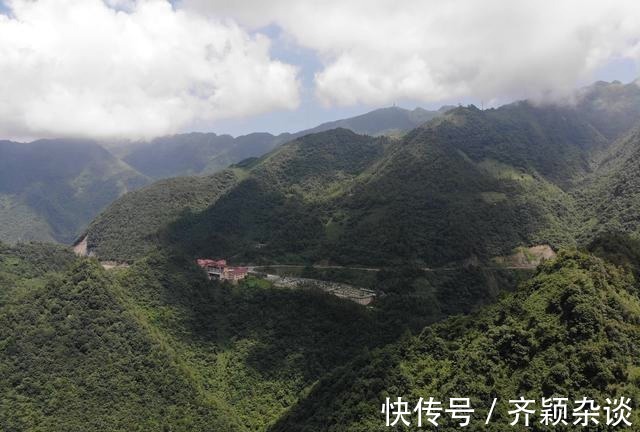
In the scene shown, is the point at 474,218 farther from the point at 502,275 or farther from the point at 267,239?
the point at 267,239

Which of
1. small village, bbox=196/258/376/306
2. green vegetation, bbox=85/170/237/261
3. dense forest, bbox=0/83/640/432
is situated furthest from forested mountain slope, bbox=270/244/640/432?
green vegetation, bbox=85/170/237/261

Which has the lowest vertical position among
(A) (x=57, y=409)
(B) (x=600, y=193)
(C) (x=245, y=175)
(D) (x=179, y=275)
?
(A) (x=57, y=409)

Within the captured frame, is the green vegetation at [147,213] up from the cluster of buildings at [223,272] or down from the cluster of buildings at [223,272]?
up

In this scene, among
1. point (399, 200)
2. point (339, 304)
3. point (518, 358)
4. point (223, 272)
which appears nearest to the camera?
point (518, 358)

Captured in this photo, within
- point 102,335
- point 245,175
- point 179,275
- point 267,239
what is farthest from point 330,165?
point 102,335

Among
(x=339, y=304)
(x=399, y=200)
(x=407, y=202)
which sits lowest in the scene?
(x=339, y=304)

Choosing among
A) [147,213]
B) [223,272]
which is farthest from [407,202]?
[147,213]

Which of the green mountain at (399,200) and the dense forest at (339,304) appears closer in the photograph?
the dense forest at (339,304)

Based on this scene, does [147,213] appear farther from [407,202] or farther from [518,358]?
[518,358]

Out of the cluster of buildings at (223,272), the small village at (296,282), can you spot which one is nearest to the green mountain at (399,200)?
the small village at (296,282)

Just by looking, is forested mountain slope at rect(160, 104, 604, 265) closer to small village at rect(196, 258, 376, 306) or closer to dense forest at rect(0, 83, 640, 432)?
dense forest at rect(0, 83, 640, 432)

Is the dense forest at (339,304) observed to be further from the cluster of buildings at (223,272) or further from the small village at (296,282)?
the cluster of buildings at (223,272)
